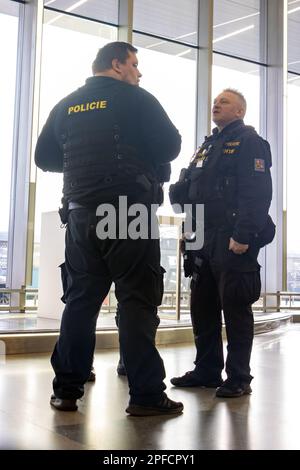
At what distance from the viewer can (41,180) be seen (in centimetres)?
607

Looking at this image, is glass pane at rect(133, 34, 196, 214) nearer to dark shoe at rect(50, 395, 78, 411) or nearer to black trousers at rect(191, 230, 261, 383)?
black trousers at rect(191, 230, 261, 383)

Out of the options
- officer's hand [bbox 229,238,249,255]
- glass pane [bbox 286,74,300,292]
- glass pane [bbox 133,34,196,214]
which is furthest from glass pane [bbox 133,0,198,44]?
officer's hand [bbox 229,238,249,255]

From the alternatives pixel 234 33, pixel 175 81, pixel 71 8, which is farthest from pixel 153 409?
pixel 234 33

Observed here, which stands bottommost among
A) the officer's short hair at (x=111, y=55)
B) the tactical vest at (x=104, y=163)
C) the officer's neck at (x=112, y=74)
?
the tactical vest at (x=104, y=163)

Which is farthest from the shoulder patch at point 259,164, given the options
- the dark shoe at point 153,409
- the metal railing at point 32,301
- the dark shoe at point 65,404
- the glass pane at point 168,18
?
the glass pane at point 168,18

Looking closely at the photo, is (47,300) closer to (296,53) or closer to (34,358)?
(34,358)

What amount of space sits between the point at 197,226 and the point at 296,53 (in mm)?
7318

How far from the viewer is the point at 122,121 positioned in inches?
80.5

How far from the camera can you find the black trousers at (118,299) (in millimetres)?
1967

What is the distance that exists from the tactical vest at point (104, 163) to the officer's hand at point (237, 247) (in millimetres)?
542

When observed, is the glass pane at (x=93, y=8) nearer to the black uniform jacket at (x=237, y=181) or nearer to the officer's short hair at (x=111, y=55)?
the black uniform jacket at (x=237, y=181)

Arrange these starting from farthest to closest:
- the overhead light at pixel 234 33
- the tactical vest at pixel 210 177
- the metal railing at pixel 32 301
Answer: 1. the overhead light at pixel 234 33
2. the metal railing at pixel 32 301
3. the tactical vest at pixel 210 177

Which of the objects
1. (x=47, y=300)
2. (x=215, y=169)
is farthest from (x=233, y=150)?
(x=47, y=300)

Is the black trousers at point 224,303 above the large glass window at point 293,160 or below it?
below
